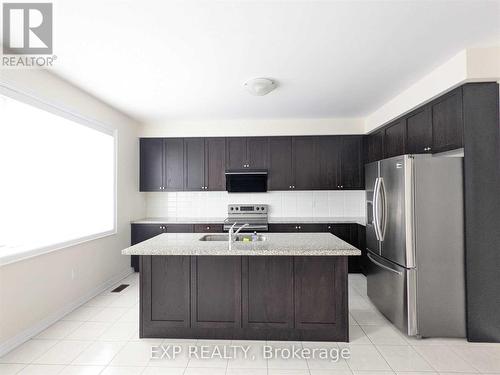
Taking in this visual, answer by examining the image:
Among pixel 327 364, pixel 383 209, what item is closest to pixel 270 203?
pixel 383 209

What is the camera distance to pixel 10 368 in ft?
6.95

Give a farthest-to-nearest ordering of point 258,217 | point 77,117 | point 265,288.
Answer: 1. point 258,217
2. point 77,117
3. point 265,288

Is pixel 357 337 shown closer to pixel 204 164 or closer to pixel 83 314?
pixel 83 314

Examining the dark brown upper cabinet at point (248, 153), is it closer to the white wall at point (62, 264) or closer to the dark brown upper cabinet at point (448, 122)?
the white wall at point (62, 264)

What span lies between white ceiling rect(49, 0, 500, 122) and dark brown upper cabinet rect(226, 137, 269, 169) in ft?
3.91

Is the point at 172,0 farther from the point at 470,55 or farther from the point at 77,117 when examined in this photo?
the point at 470,55

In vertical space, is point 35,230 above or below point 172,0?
below

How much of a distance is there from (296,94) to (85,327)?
11.5ft

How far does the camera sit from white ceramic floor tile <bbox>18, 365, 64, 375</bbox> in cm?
206

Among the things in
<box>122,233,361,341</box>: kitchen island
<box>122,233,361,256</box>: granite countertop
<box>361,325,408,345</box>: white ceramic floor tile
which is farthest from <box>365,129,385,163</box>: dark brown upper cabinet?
<box>361,325,408,345</box>: white ceramic floor tile

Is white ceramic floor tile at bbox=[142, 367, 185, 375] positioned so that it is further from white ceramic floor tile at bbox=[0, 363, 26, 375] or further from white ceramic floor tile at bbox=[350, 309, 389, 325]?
white ceramic floor tile at bbox=[350, 309, 389, 325]

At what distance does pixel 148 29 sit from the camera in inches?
82.4

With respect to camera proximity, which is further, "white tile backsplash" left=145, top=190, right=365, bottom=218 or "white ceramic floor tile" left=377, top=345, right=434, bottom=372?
"white tile backsplash" left=145, top=190, right=365, bottom=218

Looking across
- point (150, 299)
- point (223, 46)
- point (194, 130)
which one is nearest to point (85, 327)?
point (150, 299)
